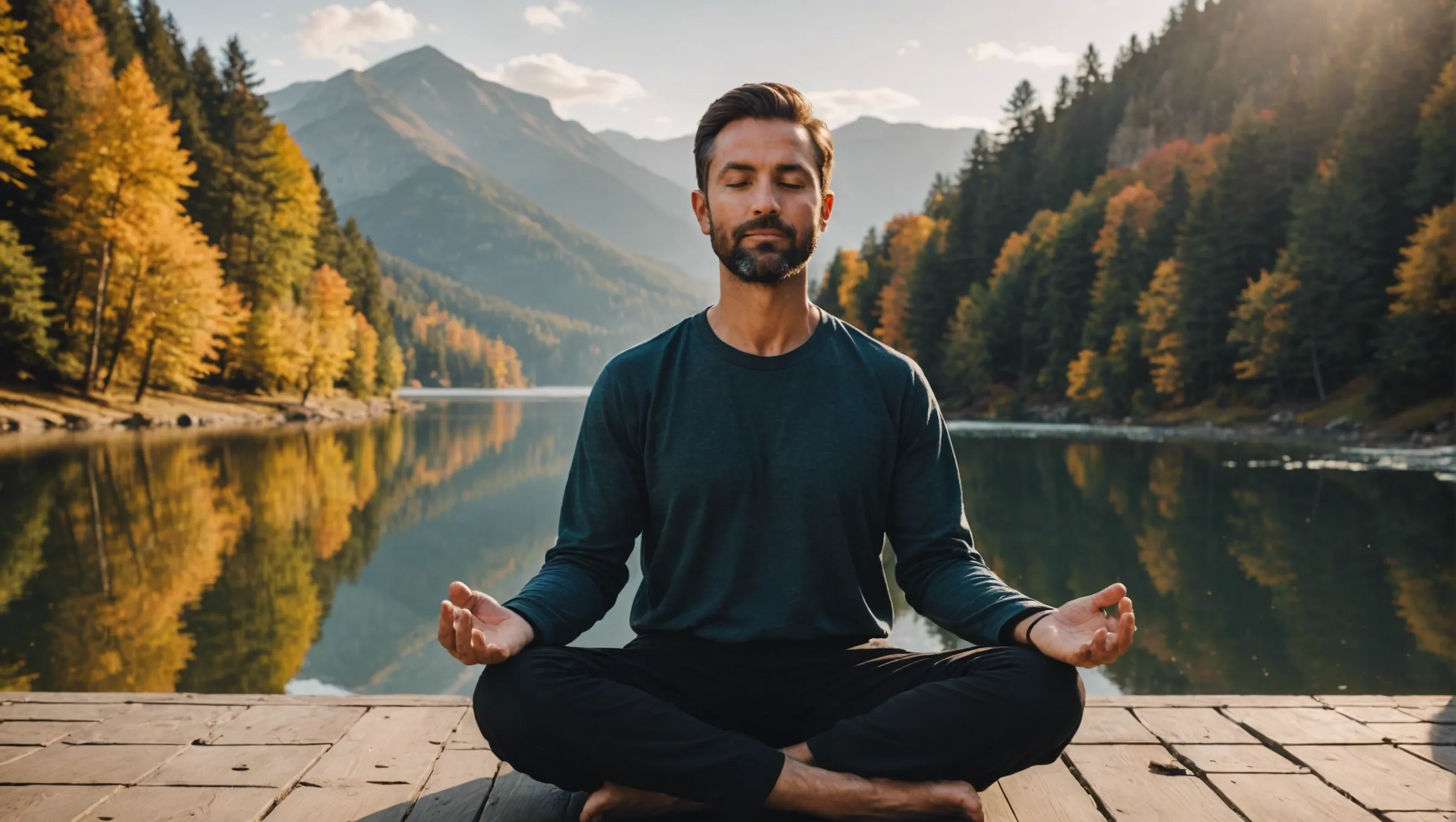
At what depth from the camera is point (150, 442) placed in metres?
20.3

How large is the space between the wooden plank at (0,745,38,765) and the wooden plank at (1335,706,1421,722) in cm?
433

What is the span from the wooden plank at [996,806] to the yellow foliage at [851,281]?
188ft

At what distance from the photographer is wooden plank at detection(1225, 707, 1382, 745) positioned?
3070mm

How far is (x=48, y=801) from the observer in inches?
101

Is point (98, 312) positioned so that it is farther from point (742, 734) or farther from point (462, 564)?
point (742, 734)

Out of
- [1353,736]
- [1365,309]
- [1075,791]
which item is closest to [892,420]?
[1075,791]

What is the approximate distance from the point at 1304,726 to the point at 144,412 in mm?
29985

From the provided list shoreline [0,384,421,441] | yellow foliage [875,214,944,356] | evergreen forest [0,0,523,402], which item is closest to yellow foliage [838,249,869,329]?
yellow foliage [875,214,944,356]

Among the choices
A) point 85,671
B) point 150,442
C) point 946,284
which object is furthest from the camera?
point 946,284

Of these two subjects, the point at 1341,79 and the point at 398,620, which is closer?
the point at 398,620

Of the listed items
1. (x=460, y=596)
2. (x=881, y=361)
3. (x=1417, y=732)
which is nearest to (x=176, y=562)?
(x=460, y=596)

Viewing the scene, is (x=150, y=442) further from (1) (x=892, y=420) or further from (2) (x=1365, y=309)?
(2) (x=1365, y=309)

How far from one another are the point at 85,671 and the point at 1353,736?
19.6ft

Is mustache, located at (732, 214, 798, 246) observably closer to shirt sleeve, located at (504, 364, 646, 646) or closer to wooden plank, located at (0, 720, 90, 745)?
shirt sleeve, located at (504, 364, 646, 646)
